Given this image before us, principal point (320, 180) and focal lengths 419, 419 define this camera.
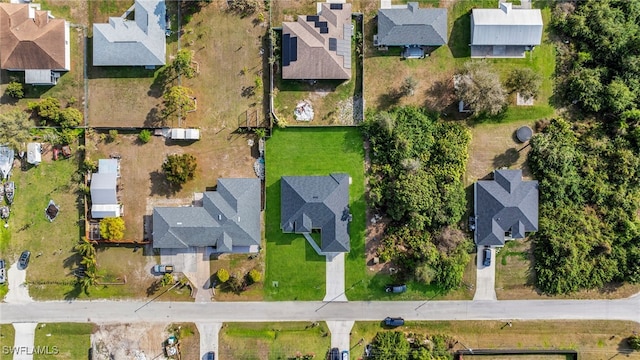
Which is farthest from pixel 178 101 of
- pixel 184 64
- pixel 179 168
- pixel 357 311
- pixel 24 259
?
pixel 357 311

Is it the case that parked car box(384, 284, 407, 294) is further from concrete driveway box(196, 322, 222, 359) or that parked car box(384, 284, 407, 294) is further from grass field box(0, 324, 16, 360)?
grass field box(0, 324, 16, 360)

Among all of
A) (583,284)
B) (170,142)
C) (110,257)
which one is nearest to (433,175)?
(583,284)

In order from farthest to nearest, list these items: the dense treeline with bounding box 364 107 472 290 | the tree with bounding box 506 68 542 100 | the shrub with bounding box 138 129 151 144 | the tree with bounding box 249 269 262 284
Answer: the shrub with bounding box 138 129 151 144 → the tree with bounding box 249 269 262 284 → the dense treeline with bounding box 364 107 472 290 → the tree with bounding box 506 68 542 100

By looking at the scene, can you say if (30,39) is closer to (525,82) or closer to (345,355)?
(345,355)

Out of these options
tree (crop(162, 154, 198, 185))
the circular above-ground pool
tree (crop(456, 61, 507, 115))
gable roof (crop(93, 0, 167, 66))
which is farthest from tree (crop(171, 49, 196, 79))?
the circular above-ground pool

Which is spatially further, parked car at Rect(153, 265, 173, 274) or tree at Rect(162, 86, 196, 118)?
parked car at Rect(153, 265, 173, 274)

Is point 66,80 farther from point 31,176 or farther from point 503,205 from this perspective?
point 503,205
